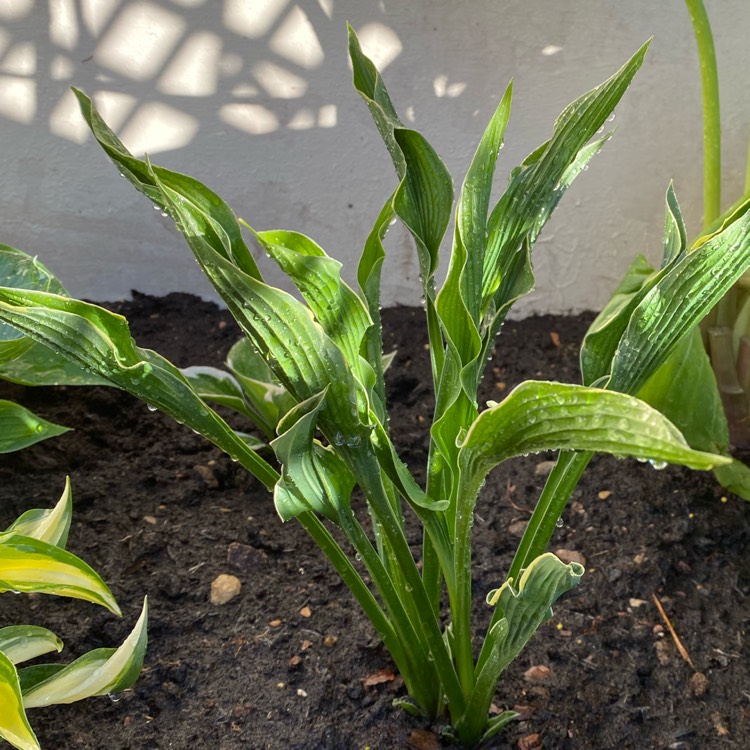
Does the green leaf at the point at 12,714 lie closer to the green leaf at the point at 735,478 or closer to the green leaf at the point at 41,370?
the green leaf at the point at 41,370

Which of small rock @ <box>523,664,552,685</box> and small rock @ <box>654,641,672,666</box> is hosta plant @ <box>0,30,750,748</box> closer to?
small rock @ <box>523,664,552,685</box>

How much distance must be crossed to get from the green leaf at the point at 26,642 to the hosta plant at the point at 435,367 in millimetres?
369

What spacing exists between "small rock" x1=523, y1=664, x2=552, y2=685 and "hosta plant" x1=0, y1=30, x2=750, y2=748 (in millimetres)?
109

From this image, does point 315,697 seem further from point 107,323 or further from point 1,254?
point 1,254

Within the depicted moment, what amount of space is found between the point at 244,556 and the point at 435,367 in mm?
488

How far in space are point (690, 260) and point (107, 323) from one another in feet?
1.56

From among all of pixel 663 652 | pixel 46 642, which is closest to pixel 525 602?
pixel 663 652

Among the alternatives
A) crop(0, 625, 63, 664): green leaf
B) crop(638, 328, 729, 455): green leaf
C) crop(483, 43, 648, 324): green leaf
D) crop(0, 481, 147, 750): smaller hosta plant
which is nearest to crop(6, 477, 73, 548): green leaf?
crop(0, 481, 147, 750): smaller hosta plant

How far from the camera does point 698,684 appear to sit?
1.04m

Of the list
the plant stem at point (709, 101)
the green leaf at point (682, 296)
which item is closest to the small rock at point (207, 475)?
the green leaf at point (682, 296)

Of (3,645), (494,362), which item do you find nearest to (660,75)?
(494,362)

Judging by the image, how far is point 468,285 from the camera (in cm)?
78

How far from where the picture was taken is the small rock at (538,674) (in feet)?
3.38

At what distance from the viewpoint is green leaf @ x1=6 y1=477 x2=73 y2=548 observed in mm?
976
